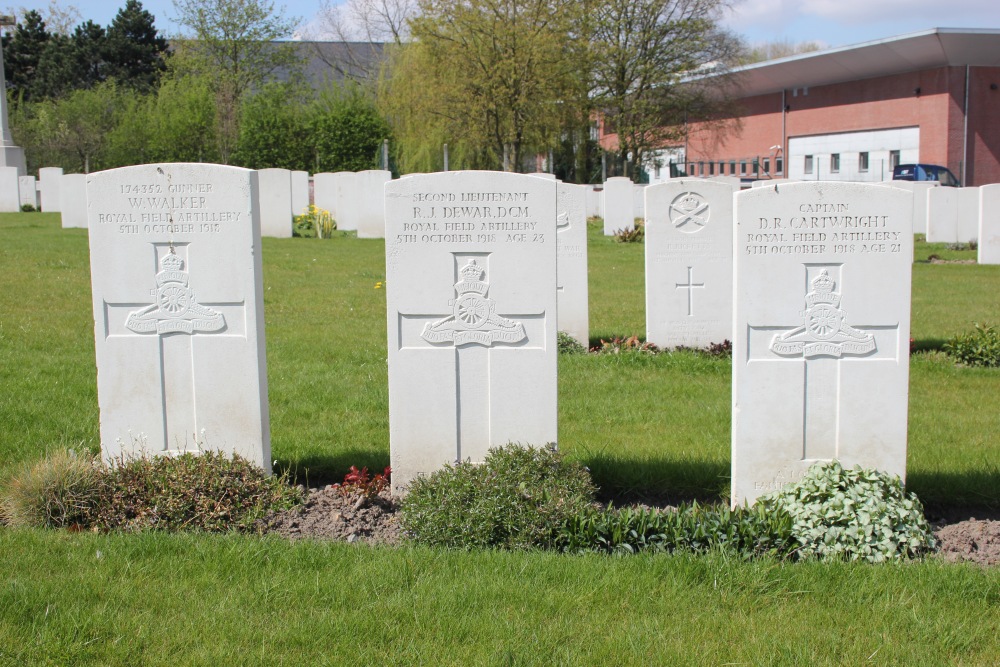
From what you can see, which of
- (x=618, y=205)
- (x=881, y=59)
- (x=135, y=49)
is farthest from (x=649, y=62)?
(x=135, y=49)

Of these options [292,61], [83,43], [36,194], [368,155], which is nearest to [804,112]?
[368,155]

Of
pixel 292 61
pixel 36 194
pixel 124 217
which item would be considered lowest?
pixel 124 217

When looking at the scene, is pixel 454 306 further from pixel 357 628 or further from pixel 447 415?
pixel 357 628

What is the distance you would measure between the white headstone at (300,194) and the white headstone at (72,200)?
5444mm

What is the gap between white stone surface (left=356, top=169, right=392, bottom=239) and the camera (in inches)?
902

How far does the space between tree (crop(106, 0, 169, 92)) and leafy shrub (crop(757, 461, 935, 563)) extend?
5260 cm

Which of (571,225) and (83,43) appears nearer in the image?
(571,225)

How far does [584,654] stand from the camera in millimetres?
3406

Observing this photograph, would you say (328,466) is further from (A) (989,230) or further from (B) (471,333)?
(A) (989,230)

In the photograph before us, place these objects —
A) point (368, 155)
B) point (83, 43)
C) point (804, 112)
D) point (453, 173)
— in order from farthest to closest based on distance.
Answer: point (83, 43) < point (804, 112) < point (368, 155) < point (453, 173)

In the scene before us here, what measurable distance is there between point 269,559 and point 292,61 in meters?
48.2

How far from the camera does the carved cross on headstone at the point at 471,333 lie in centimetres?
522

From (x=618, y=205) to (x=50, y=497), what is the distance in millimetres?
20879

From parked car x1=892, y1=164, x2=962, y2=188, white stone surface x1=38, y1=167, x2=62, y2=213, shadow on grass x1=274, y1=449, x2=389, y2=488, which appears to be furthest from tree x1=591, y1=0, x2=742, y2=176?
shadow on grass x1=274, y1=449, x2=389, y2=488
